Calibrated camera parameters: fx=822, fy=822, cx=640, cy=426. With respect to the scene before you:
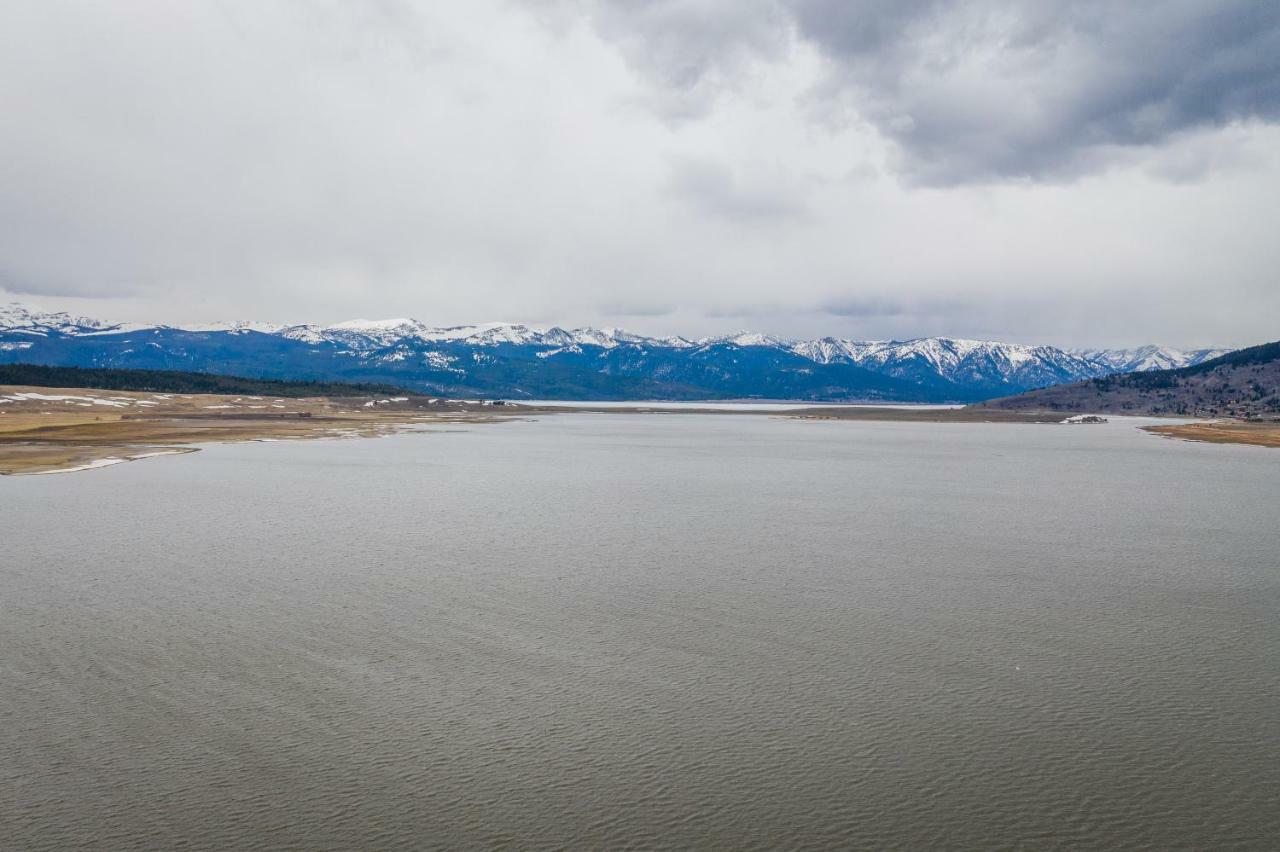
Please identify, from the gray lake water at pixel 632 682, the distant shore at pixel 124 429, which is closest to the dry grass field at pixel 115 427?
the distant shore at pixel 124 429

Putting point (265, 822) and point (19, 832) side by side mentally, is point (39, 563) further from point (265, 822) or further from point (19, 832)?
point (265, 822)

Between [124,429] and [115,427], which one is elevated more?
[115,427]

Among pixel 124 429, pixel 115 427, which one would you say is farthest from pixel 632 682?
pixel 115 427

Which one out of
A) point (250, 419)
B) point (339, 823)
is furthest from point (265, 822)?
point (250, 419)

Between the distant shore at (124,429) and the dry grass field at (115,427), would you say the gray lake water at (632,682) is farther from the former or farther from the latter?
the distant shore at (124,429)

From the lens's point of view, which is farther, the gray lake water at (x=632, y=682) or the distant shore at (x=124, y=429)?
the distant shore at (x=124, y=429)

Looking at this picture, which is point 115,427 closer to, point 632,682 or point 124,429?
point 124,429

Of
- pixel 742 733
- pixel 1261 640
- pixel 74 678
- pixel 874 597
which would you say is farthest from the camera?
pixel 874 597

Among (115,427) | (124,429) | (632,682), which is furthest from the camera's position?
(115,427)
